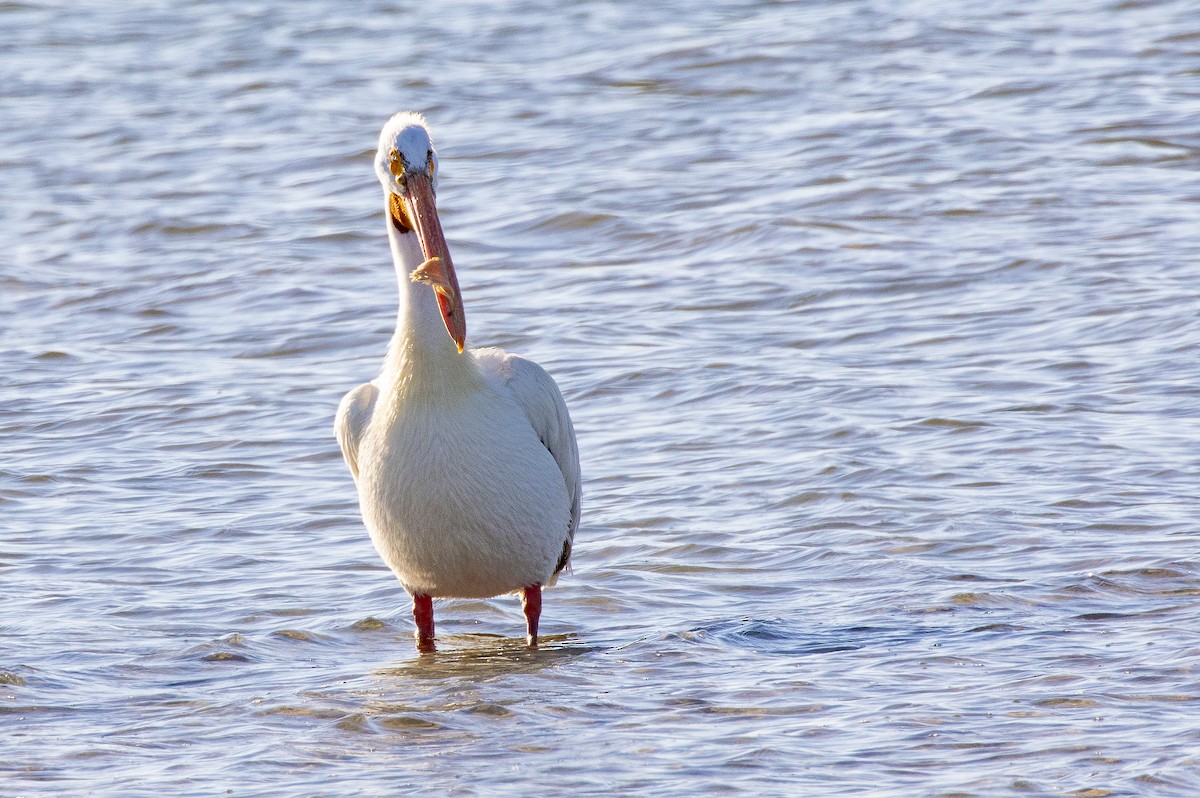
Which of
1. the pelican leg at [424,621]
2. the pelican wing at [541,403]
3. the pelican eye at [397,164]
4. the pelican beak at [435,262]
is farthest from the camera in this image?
the pelican leg at [424,621]

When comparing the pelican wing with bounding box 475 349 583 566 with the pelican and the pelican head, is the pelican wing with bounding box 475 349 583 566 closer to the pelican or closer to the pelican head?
the pelican

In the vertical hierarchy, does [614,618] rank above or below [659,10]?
below

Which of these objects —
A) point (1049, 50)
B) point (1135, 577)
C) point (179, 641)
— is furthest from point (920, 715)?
point (1049, 50)

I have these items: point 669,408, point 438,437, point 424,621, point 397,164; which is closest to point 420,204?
point 397,164

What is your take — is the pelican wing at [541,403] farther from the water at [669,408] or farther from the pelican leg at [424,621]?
the water at [669,408]

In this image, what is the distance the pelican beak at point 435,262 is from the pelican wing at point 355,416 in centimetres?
50

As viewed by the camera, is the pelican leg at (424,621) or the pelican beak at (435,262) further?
the pelican leg at (424,621)

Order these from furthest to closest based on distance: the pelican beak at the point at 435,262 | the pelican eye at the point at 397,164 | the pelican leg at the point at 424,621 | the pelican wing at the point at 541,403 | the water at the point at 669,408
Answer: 1. the pelican leg at the point at 424,621
2. the pelican wing at the point at 541,403
3. the pelican eye at the point at 397,164
4. the pelican beak at the point at 435,262
5. the water at the point at 669,408

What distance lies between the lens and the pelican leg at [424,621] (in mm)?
5531

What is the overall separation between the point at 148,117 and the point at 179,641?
9111mm

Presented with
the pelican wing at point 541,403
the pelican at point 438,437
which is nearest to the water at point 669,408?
the pelican at point 438,437

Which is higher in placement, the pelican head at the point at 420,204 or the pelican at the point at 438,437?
the pelican head at the point at 420,204

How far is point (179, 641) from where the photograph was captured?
557cm

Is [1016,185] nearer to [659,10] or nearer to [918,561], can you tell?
[918,561]
